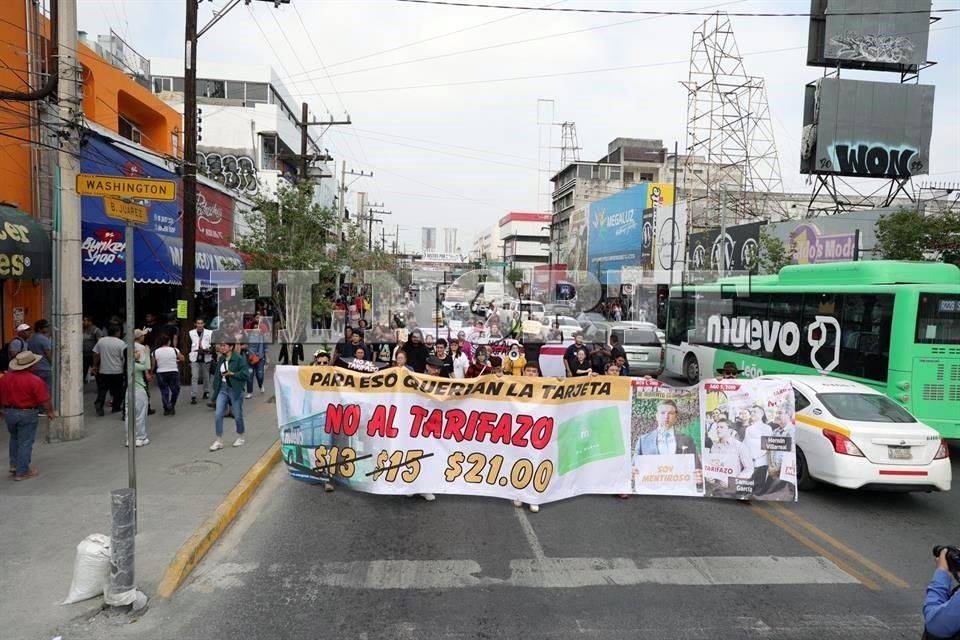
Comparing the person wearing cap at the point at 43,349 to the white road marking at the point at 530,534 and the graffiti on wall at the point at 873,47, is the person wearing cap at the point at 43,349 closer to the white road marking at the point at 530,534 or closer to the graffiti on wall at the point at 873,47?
the white road marking at the point at 530,534

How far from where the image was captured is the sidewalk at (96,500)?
536 centimetres

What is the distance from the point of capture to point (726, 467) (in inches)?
323

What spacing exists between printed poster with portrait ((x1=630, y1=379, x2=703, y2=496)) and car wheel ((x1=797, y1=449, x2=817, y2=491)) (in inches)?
64.9

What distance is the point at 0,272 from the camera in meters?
10.8

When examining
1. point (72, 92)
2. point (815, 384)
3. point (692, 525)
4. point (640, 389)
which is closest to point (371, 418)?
point (640, 389)

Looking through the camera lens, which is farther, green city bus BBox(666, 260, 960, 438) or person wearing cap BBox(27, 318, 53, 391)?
person wearing cap BBox(27, 318, 53, 391)

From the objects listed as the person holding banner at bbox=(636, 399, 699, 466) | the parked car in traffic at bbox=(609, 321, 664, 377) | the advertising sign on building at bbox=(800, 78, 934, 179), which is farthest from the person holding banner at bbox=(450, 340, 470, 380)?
the advertising sign on building at bbox=(800, 78, 934, 179)

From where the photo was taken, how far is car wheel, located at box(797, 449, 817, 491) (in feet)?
28.5

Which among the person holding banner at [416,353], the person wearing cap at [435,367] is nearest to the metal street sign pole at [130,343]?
the person wearing cap at [435,367]

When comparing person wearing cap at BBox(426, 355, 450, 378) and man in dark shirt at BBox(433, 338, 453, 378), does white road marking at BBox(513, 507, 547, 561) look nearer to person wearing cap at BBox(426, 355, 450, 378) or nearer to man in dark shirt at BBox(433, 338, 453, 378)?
person wearing cap at BBox(426, 355, 450, 378)

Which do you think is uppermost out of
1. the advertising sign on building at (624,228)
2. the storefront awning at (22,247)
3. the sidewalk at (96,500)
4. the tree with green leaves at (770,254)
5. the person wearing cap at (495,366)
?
the advertising sign on building at (624,228)

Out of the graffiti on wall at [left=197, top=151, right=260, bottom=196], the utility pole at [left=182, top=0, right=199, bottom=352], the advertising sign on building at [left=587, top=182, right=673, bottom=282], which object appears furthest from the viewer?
the advertising sign on building at [left=587, top=182, right=673, bottom=282]

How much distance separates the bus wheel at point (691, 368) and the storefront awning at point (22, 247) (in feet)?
51.1

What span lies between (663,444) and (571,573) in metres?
2.63
